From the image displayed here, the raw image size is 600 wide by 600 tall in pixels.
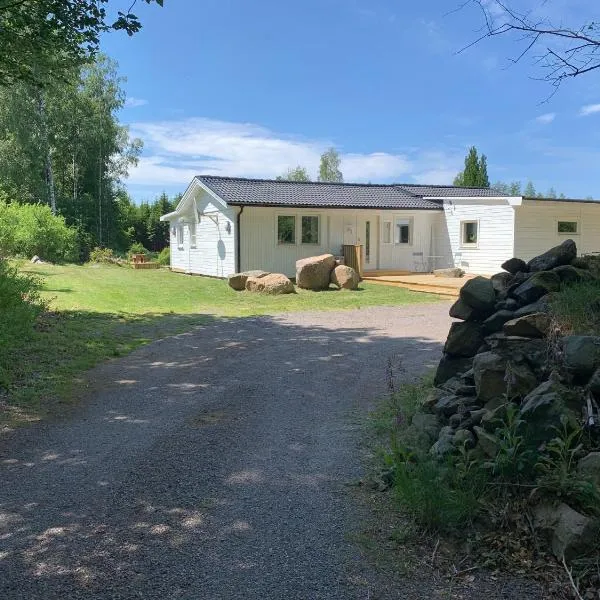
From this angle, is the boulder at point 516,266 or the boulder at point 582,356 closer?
the boulder at point 582,356

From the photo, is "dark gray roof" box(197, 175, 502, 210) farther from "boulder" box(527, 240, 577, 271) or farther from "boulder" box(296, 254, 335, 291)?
"boulder" box(527, 240, 577, 271)

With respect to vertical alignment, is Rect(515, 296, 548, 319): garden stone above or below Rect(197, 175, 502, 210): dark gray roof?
below

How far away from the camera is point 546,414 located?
3760mm

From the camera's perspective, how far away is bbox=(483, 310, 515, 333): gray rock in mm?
5404

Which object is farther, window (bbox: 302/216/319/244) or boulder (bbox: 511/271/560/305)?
→ window (bbox: 302/216/319/244)

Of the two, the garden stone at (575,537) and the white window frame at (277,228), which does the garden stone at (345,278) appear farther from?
the garden stone at (575,537)

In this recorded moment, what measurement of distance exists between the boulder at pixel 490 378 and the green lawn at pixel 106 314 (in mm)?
4144

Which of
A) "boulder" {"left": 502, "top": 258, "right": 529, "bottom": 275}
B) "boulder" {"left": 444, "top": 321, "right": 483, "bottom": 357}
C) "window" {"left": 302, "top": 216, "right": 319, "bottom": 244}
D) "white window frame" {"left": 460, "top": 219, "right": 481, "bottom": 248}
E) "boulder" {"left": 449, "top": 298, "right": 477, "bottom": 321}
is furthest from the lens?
"white window frame" {"left": 460, "top": 219, "right": 481, "bottom": 248}

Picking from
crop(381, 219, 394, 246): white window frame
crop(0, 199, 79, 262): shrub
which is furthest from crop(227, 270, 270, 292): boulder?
crop(0, 199, 79, 262): shrub

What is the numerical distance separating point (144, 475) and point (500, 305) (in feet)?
11.4

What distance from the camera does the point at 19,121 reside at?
35094mm

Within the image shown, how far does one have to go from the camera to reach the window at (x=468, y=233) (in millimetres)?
23750

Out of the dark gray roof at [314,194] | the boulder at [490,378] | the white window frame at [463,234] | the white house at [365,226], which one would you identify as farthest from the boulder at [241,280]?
the boulder at [490,378]

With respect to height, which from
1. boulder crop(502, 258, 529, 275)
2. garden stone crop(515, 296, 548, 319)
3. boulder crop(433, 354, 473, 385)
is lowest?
boulder crop(433, 354, 473, 385)
